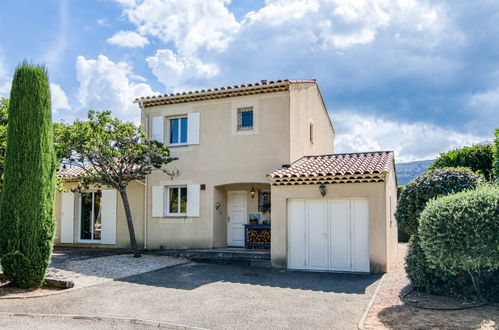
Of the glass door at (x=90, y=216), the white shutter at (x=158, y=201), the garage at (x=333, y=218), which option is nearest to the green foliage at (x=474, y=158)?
the garage at (x=333, y=218)

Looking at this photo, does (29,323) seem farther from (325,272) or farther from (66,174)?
(66,174)

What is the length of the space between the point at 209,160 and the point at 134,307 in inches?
331

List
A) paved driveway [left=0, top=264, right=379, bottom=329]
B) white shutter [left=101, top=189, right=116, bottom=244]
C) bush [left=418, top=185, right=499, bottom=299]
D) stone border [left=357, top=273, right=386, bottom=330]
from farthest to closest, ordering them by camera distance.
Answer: white shutter [left=101, top=189, right=116, bottom=244] < paved driveway [left=0, top=264, right=379, bottom=329] < bush [left=418, top=185, right=499, bottom=299] < stone border [left=357, top=273, right=386, bottom=330]

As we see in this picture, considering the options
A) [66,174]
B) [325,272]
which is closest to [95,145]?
[66,174]

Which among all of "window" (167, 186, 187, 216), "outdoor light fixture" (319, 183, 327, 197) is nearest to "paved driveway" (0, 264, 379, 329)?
"outdoor light fixture" (319, 183, 327, 197)

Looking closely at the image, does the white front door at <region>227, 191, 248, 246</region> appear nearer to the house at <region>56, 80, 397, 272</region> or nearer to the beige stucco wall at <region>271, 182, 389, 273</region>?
the house at <region>56, 80, 397, 272</region>

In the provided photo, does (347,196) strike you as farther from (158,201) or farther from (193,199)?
(158,201)

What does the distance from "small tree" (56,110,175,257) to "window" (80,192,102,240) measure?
13.7 feet

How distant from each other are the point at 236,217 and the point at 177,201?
2.42m

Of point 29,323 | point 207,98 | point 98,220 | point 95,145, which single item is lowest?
point 29,323

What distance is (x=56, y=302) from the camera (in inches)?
338

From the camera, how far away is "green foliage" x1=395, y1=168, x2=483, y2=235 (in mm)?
9203

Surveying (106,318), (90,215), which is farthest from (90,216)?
(106,318)

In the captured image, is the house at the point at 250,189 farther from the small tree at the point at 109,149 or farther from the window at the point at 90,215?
the small tree at the point at 109,149
